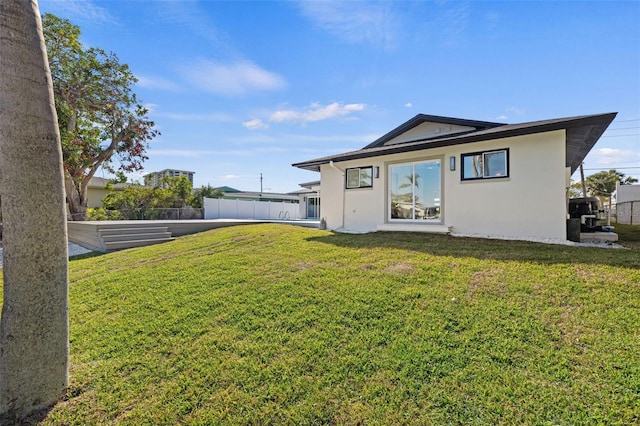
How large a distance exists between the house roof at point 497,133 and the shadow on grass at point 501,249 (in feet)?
10.0

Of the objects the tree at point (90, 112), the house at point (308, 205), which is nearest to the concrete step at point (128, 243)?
the tree at point (90, 112)

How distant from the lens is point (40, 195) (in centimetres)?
279

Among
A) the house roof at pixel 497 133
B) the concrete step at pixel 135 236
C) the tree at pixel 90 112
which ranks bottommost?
the concrete step at pixel 135 236

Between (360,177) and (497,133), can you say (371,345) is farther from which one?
(360,177)

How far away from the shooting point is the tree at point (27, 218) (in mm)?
2697

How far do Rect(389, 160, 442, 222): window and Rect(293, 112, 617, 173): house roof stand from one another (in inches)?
34.6

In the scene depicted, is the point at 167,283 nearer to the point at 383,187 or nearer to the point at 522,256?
the point at 522,256

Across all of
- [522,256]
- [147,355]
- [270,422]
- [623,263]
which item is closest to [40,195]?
[147,355]

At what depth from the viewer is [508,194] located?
871 centimetres

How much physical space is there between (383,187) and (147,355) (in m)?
9.56

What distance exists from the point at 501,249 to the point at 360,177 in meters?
6.40

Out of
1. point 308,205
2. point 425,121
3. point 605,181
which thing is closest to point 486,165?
point 425,121

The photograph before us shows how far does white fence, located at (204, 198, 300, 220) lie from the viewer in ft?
87.2

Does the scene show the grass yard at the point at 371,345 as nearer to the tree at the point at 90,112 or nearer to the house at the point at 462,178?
the house at the point at 462,178
